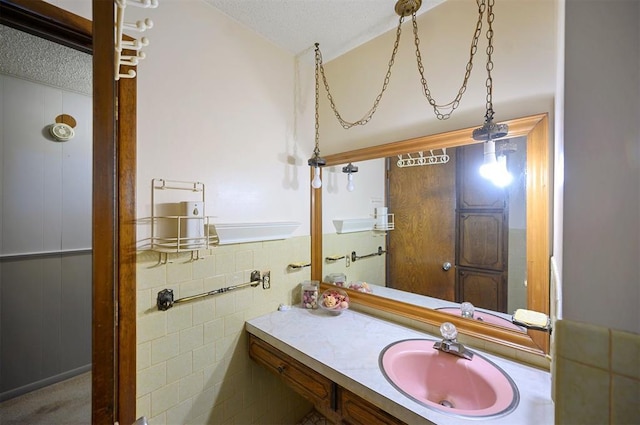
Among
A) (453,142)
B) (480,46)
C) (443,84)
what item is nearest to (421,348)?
(453,142)

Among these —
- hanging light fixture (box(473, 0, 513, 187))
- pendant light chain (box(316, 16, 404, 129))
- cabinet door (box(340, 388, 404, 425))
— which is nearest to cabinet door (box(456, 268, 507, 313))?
hanging light fixture (box(473, 0, 513, 187))

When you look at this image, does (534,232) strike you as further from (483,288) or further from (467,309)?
(467,309)

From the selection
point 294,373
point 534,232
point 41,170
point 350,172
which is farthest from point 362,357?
point 41,170

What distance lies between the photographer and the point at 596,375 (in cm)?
41

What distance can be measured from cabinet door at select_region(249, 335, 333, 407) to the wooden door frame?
57cm

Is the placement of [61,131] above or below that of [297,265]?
above

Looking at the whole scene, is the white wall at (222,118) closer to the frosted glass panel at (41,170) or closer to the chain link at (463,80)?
the frosted glass panel at (41,170)

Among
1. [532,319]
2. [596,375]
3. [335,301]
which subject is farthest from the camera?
[335,301]

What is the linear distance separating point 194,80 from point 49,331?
1.74m

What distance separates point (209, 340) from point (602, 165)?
5.16ft

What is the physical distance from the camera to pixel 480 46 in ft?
3.72

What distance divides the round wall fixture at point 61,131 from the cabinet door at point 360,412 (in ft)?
5.76

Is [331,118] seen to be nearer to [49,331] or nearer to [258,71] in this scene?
[258,71]

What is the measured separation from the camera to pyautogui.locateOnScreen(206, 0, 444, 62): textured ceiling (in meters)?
1.28
